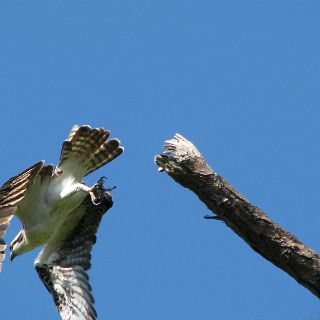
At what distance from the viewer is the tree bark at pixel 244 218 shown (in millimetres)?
6055

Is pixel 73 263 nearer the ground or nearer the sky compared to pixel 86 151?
nearer the ground

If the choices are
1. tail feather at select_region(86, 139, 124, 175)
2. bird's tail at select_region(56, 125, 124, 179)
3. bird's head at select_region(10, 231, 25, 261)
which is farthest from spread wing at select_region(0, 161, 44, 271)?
bird's head at select_region(10, 231, 25, 261)

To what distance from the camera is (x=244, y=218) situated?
6.14 m

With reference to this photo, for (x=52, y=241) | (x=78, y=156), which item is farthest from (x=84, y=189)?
(x=52, y=241)

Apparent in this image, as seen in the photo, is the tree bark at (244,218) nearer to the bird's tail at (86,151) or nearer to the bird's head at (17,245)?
the bird's tail at (86,151)

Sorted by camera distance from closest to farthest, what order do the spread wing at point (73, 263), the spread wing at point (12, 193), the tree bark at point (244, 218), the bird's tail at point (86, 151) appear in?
the tree bark at point (244, 218) < the spread wing at point (12, 193) < the bird's tail at point (86, 151) < the spread wing at point (73, 263)

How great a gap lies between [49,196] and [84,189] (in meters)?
0.43

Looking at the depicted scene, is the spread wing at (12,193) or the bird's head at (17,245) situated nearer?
the spread wing at (12,193)

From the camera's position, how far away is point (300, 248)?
19.9 ft

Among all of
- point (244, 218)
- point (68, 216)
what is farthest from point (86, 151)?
point (244, 218)

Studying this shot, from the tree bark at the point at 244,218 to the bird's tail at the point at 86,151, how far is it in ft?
12.9

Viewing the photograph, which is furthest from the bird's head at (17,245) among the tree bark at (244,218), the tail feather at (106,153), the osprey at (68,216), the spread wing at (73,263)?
the tree bark at (244,218)

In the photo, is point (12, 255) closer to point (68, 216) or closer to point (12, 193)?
point (68, 216)

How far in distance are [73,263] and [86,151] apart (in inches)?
61.3
